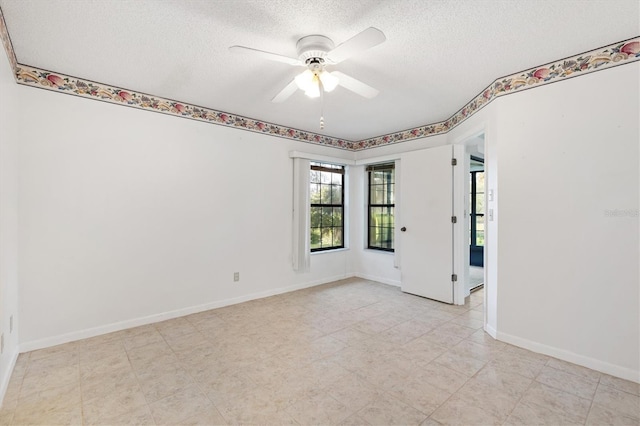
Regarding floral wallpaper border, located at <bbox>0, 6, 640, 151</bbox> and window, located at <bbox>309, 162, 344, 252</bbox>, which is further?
window, located at <bbox>309, 162, 344, 252</bbox>

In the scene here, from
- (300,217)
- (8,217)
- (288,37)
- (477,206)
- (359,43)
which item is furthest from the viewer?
(477,206)

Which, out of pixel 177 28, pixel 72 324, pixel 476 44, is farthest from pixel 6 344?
pixel 476 44

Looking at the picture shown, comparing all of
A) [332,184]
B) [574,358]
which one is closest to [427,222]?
[332,184]

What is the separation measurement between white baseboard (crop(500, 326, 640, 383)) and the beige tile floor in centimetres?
7

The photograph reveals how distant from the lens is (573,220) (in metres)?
2.41

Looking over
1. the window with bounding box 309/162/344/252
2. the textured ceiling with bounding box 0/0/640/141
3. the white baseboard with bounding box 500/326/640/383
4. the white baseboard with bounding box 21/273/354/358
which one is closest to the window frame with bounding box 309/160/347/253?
the window with bounding box 309/162/344/252

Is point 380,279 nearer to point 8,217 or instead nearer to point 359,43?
point 359,43

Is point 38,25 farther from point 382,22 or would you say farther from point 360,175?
point 360,175

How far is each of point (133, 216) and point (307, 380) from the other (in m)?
2.36

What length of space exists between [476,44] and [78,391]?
3656 millimetres

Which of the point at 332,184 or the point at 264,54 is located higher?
the point at 264,54

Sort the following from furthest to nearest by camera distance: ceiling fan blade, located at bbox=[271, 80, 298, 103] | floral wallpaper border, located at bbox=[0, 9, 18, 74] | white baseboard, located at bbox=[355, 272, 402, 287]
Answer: white baseboard, located at bbox=[355, 272, 402, 287] < ceiling fan blade, located at bbox=[271, 80, 298, 103] < floral wallpaper border, located at bbox=[0, 9, 18, 74]

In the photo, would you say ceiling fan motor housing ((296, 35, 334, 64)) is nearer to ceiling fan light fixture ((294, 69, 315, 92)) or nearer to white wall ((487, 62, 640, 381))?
ceiling fan light fixture ((294, 69, 315, 92))

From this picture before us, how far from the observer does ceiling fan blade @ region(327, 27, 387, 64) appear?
1612mm
